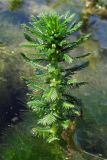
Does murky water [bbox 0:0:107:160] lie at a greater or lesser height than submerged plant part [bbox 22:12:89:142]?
lesser

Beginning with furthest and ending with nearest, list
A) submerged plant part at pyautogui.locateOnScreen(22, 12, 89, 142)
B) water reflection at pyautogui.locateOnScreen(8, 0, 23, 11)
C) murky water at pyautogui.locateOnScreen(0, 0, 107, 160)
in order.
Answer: water reflection at pyautogui.locateOnScreen(8, 0, 23, 11), murky water at pyautogui.locateOnScreen(0, 0, 107, 160), submerged plant part at pyautogui.locateOnScreen(22, 12, 89, 142)

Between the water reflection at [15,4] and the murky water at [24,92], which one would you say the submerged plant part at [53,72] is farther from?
the water reflection at [15,4]


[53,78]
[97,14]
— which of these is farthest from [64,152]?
[97,14]

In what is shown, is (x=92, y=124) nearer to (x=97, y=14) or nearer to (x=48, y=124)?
(x=48, y=124)

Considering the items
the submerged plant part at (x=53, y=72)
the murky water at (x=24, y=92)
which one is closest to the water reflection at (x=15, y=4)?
the murky water at (x=24, y=92)

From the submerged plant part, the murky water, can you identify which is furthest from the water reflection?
the submerged plant part

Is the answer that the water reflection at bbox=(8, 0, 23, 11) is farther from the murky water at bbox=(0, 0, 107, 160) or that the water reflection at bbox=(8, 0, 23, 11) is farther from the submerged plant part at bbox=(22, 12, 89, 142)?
the submerged plant part at bbox=(22, 12, 89, 142)

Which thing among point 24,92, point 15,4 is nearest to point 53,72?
point 24,92

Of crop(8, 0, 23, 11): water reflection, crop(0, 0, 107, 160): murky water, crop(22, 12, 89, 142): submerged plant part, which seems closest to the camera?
crop(22, 12, 89, 142): submerged plant part
